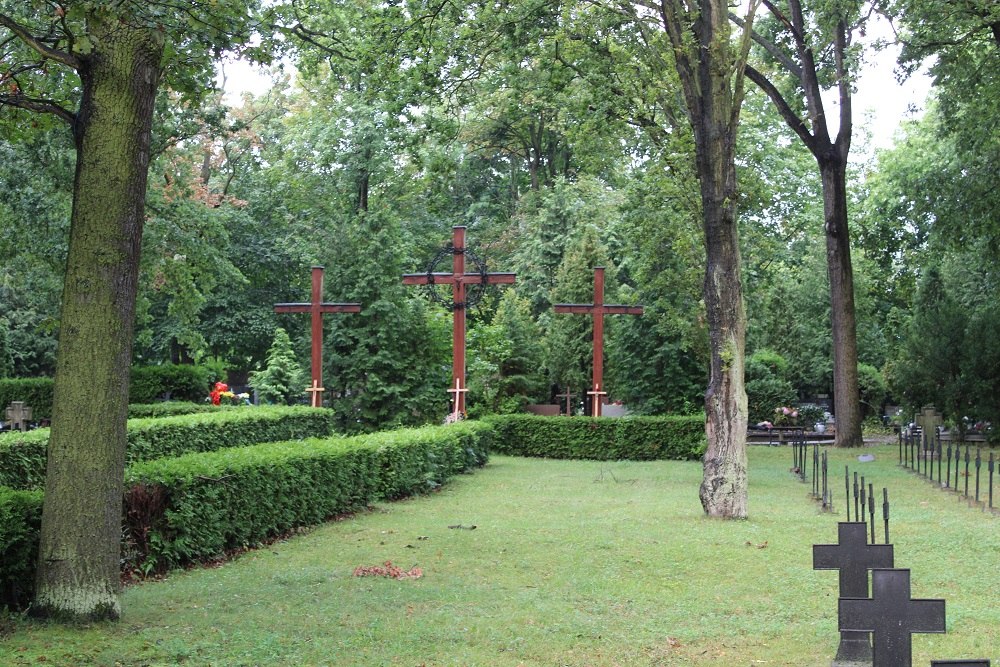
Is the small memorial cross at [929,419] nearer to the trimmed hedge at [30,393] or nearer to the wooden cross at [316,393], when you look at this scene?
the wooden cross at [316,393]

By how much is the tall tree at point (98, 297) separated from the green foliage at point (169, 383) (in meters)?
26.2

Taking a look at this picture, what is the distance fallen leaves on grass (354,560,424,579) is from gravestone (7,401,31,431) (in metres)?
21.9

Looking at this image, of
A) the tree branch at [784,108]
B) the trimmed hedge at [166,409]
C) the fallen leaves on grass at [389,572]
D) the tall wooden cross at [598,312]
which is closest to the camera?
the fallen leaves on grass at [389,572]

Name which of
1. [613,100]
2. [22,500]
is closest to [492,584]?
[22,500]

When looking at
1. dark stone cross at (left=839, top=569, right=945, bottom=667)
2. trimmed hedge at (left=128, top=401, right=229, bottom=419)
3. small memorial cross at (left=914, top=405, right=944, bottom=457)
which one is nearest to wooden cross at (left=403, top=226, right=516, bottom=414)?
trimmed hedge at (left=128, top=401, right=229, bottom=419)

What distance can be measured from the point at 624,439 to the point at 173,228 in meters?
11.3

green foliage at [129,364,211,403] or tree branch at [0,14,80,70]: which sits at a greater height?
tree branch at [0,14,80,70]

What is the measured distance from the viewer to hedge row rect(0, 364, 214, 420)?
33.4 m

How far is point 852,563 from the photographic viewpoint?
20.8ft

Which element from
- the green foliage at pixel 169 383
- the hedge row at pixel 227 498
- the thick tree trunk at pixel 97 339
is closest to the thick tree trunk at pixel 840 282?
the hedge row at pixel 227 498

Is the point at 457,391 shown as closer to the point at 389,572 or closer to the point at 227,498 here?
the point at 227,498

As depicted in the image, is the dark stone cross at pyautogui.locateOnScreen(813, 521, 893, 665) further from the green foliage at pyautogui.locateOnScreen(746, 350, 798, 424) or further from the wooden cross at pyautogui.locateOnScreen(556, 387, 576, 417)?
the green foliage at pyautogui.locateOnScreen(746, 350, 798, 424)

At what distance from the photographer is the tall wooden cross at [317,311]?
26328mm

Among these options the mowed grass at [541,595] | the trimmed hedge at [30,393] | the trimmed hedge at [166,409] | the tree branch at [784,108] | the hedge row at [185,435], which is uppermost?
the tree branch at [784,108]
